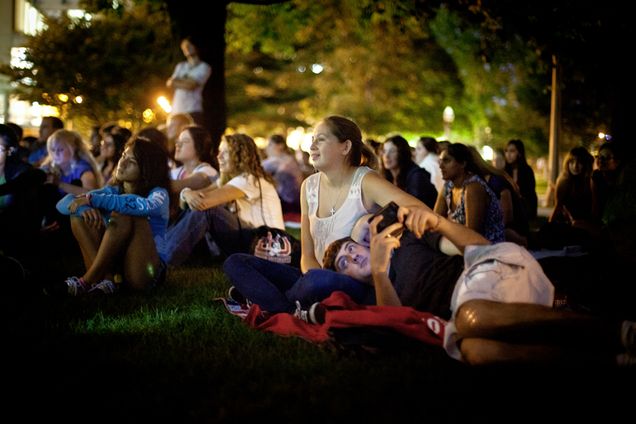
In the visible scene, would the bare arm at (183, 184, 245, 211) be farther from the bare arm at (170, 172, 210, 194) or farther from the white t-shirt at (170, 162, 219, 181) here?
the white t-shirt at (170, 162, 219, 181)

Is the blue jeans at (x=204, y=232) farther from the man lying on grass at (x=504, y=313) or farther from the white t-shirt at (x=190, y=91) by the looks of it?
the white t-shirt at (x=190, y=91)

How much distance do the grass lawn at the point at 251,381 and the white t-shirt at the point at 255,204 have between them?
10.6 ft

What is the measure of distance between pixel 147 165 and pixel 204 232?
1.73 meters

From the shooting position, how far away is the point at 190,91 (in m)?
14.6

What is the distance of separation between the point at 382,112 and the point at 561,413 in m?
48.7

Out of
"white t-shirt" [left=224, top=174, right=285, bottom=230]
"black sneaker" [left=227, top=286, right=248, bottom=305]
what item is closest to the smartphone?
"black sneaker" [left=227, top=286, right=248, bottom=305]

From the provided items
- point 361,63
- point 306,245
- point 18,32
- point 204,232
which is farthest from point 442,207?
point 361,63

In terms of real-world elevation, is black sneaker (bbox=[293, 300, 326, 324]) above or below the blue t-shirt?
below

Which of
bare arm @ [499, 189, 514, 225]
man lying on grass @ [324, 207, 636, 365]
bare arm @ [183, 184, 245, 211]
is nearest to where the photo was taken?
man lying on grass @ [324, 207, 636, 365]

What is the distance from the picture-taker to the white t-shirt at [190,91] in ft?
47.7

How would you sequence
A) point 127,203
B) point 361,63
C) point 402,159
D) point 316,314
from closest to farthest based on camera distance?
point 316,314
point 127,203
point 402,159
point 361,63

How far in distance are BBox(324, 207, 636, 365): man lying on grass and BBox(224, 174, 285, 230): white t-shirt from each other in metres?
3.94

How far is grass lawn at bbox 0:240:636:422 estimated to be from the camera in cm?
430

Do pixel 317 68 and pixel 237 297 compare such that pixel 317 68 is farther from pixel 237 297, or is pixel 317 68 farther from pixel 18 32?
pixel 237 297
